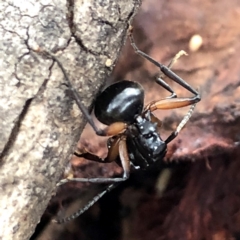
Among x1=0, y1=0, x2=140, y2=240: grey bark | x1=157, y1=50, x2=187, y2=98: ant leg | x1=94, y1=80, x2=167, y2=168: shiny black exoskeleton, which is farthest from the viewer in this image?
x1=157, y1=50, x2=187, y2=98: ant leg

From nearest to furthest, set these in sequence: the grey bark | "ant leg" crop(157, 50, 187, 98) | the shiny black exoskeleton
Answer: the grey bark
the shiny black exoskeleton
"ant leg" crop(157, 50, 187, 98)

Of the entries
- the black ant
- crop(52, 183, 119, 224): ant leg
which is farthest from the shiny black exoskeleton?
crop(52, 183, 119, 224): ant leg

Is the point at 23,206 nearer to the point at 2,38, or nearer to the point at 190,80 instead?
the point at 2,38

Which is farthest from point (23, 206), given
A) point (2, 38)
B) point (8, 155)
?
point (2, 38)

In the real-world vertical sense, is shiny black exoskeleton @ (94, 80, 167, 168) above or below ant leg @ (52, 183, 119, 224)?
above

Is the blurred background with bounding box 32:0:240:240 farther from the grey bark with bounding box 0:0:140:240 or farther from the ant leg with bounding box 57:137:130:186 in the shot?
the grey bark with bounding box 0:0:140:240

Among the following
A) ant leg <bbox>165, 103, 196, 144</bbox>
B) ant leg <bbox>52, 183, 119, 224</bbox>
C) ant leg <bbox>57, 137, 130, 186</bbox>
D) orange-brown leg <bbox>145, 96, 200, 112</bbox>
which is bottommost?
ant leg <bbox>52, 183, 119, 224</bbox>

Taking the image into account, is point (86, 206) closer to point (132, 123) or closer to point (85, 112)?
point (132, 123)
